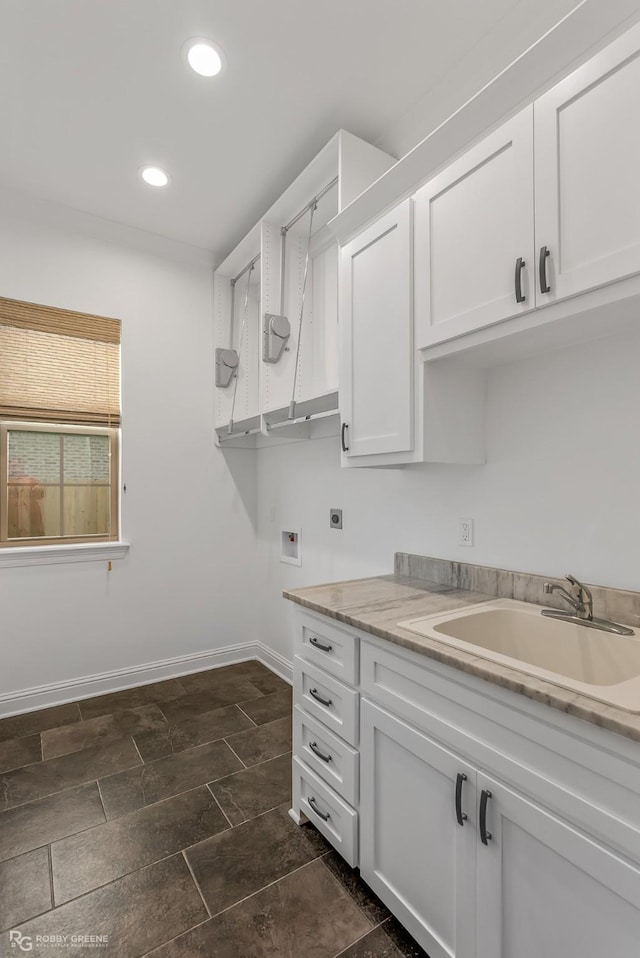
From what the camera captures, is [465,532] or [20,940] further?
[465,532]

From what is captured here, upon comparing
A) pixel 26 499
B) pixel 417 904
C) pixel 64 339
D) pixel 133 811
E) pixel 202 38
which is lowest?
pixel 133 811

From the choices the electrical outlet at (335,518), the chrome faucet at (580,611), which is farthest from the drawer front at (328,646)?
the electrical outlet at (335,518)

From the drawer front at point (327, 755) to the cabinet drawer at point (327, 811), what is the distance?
33mm

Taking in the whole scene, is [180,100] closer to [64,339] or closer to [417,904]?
[64,339]

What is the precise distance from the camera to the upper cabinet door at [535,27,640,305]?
A: 3.56 ft

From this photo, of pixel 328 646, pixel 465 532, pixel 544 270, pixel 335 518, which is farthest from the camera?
pixel 335 518

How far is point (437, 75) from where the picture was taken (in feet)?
6.33

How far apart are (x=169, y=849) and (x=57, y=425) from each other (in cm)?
233

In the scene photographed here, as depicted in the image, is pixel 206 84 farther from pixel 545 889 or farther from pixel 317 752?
pixel 545 889

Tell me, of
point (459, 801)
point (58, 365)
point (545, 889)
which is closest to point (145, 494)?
point (58, 365)

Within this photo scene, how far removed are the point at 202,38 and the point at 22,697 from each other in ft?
11.0

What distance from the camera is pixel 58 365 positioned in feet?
9.45

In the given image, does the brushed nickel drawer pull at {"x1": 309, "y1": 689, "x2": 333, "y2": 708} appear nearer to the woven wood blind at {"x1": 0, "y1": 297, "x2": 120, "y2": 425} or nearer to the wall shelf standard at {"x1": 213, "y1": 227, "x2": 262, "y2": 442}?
the wall shelf standard at {"x1": 213, "y1": 227, "x2": 262, "y2": 442}

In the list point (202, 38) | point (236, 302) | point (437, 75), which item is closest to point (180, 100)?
point (202, 38)
